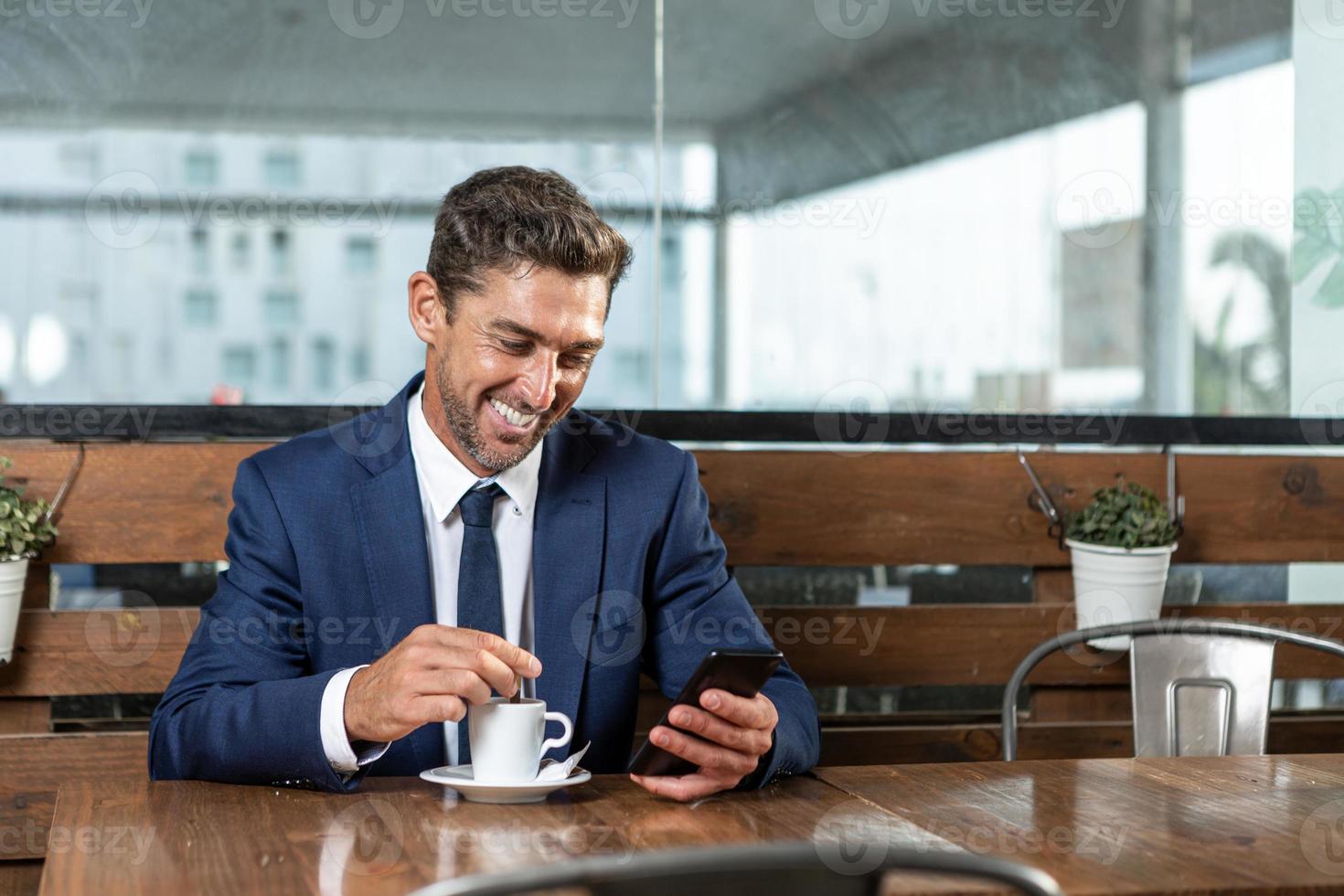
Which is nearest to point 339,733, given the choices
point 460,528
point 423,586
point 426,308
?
point 423,586

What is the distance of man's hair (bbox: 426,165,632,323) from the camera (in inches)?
67.2

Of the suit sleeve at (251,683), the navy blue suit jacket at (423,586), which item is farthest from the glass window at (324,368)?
the suit sleeve at (251,683)

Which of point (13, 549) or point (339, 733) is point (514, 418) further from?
point (13, 549)

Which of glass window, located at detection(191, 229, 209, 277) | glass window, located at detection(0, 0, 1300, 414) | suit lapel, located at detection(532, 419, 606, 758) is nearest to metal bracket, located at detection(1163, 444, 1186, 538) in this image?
glass window, located at detection(0, 0, 1300, 414)

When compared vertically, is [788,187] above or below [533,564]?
above

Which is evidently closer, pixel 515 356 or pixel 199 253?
pixel 515 356

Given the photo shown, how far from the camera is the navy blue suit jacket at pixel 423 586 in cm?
160

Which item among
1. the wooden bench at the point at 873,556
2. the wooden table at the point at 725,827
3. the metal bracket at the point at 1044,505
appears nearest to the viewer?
the wooden table at the point at 725,827

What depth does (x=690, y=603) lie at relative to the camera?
181 centimetres

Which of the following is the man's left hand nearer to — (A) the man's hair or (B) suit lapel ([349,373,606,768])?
(B) suit lapel ([349,373,606,768])

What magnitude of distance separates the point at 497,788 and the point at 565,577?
469mm

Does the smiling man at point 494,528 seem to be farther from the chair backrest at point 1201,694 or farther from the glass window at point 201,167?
the glass window at point 201,167

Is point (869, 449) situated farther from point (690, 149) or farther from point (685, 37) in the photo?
point (685, 37)

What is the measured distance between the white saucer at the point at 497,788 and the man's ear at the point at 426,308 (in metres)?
0.65
